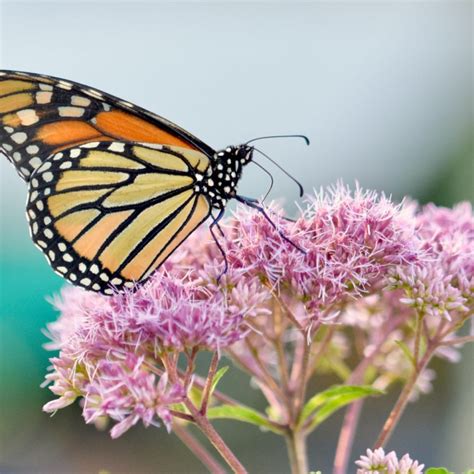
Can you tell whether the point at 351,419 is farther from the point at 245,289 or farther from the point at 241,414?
the point at 245,289

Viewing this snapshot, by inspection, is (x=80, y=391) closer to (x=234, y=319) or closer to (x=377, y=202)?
(x=234, y=319)

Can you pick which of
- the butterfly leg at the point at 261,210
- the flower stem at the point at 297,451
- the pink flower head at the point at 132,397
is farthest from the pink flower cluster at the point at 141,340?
the flower stem at the point at 297,451

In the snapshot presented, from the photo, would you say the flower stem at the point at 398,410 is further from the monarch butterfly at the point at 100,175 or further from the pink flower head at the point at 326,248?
the monarch butterfly at the point at 100,175

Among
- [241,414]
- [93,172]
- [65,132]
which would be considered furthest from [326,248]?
[65,132]

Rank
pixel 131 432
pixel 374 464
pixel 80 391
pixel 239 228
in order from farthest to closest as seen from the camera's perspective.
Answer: pixel 131 432
pixel 239 228
pixel 80 391
pixel 374 464

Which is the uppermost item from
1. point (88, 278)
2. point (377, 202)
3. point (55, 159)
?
point (55, 159)

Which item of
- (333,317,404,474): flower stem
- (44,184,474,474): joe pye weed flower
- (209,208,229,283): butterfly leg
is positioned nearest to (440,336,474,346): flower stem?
(44,184,474,474): joe pye weed flower

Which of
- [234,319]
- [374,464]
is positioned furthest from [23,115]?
[374,464]
